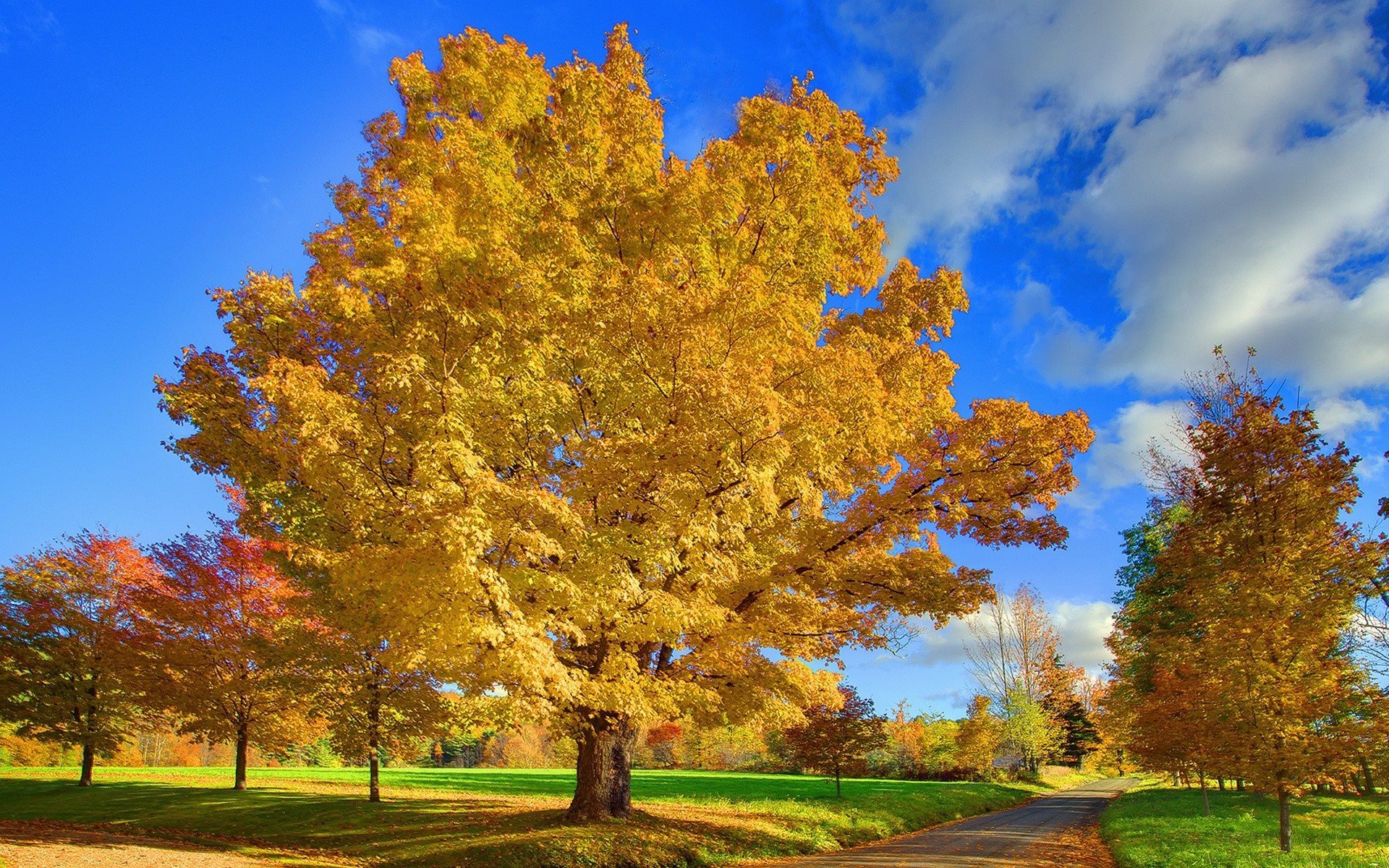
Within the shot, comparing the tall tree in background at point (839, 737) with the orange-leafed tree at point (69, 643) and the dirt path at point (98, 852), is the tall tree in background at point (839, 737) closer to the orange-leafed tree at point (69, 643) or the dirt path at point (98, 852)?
the dirt path at point (98, 852)

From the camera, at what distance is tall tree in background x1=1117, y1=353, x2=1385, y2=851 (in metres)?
12.4

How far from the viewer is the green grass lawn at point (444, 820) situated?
1100 centimetres

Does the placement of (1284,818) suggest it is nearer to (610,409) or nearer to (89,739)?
(610,409)

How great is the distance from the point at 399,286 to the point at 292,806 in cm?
1428

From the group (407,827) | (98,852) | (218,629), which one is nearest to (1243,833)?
(407,827)

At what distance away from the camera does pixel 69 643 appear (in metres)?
21.8

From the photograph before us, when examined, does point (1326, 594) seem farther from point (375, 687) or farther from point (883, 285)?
point (375, 687)

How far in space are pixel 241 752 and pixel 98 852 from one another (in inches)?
476

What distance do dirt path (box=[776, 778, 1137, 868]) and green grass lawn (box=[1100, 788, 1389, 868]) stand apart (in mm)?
734

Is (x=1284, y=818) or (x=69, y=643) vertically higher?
(x=69, y=643)

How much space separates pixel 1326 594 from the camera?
12.8 meters

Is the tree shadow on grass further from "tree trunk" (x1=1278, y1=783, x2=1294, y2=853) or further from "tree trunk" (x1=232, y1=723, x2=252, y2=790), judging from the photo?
"tree trunk" (x1=1278, y1=783, x2=1294, y2=853)

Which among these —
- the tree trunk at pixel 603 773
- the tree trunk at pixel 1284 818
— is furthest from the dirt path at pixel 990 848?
the tree trunk at pixel 603 773

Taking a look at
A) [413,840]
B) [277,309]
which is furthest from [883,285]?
[413,840]
